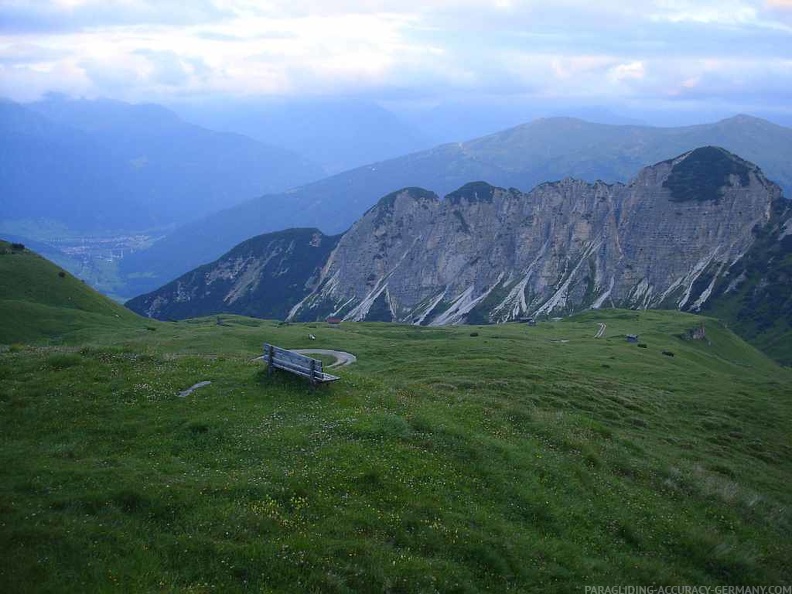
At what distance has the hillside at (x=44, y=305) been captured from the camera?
73.9 metres

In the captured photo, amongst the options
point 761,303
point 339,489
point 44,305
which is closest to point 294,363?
point 339,489

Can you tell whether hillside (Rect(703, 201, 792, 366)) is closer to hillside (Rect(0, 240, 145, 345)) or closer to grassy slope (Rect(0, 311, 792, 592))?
grassy slope (Rect(0, 311, 792, 592))

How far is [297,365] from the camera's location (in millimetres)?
28578

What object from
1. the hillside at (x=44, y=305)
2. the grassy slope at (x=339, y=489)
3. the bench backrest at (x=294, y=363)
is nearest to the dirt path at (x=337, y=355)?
the grassy slope at (x=339, y=489)

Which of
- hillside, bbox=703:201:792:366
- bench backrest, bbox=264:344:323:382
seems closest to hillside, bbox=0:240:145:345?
bench backrest, bbox=264:344:323:382

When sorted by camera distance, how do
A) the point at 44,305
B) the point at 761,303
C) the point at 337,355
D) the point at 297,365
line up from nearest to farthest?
1. the point at 297,365
2. the point at 337,355
3. the point at 44,305
4. the point at 761,303

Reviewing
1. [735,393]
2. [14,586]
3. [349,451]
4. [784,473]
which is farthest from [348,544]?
[735,393]

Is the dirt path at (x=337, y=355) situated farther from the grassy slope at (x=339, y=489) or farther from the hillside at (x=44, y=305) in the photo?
the hillside at (x=44, y=305)

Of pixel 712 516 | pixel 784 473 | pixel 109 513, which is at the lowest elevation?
pixel 784 473

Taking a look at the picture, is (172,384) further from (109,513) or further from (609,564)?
(609,564)

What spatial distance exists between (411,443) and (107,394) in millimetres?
13102

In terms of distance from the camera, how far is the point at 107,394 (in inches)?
992

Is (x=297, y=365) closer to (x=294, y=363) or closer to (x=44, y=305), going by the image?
(x=294, y=363)

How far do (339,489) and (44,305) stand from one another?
83.9 meters
